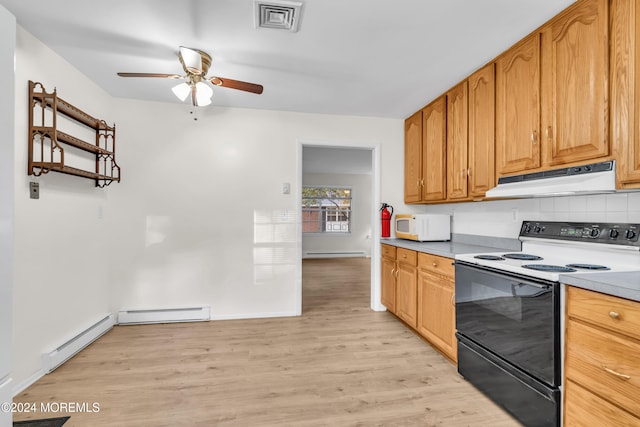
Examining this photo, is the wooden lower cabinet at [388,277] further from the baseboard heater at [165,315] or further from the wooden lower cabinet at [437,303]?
the baseboard heater at [165,315]

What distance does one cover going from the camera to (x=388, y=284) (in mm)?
3496

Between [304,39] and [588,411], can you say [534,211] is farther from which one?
[304,39]

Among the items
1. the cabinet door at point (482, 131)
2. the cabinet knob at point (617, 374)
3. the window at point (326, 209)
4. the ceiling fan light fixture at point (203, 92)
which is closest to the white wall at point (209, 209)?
the ceiling fan light fixture at point (203, 92)

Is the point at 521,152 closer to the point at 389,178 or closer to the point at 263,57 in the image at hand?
the point at 389,178

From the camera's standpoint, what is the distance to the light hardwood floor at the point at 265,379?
1766mm

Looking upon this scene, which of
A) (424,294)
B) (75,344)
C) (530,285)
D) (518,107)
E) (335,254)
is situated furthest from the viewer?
(335,254)

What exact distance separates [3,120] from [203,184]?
8.09ft

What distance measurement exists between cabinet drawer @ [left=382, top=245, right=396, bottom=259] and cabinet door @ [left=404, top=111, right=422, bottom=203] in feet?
2.13

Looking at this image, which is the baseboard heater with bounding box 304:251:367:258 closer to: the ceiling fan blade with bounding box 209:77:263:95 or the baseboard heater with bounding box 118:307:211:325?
the baseboard heater with bounding box 118:307:211:325

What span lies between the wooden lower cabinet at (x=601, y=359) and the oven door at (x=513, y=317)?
0.23 ft

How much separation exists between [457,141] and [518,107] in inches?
27.5

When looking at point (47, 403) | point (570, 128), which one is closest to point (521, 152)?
point (570, 128)

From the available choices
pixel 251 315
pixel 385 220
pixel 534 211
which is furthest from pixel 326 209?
pixel 534 211

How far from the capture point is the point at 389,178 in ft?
12.5
